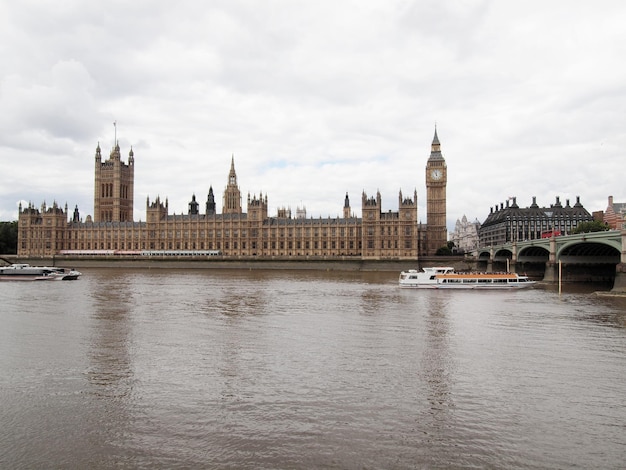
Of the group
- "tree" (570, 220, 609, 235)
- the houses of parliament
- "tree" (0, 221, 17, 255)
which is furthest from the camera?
"tree" (0, 221, 17, 255)

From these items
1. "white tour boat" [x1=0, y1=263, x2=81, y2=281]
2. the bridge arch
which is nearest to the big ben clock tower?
the bridge arch

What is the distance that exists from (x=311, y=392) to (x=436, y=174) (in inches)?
4593

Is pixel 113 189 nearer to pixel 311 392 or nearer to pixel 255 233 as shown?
pixel 255 233

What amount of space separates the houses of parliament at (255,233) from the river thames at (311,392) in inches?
3139

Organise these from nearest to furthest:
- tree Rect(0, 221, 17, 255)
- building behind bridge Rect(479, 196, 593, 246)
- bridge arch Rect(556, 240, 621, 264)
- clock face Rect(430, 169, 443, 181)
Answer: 1. bridge arch Rect(556, 240, 621, 264)
2. clock face Rect(430, 169, 443, 181)
3. tree Rect(0, 221, 17, 255)
4. building behind bridge Rect(479, 196, 593, 246)

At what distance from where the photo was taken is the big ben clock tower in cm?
12395

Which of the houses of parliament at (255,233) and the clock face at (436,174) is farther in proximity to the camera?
the clock face at (436,174)

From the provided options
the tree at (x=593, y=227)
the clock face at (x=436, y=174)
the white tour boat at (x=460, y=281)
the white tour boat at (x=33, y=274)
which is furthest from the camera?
the clock face at (x=436, y=174)

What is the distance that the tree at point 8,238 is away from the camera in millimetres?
139500

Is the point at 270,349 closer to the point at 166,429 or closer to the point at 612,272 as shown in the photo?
the point at 166,429

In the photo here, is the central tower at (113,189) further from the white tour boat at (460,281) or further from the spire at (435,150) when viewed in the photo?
the white tour boat at (460,281)

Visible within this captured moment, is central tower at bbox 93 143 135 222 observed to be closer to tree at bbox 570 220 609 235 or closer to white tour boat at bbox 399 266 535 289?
white tour boat at bbox 399 266 535 289

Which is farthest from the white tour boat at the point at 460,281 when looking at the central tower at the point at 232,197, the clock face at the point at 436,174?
the central tower at the point at 232,197

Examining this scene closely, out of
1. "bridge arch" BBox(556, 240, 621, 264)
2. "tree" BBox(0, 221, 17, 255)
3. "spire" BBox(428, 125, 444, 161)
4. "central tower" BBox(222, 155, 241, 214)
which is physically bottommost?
"bridge arch" BBox(556, 240, 621, 264)
